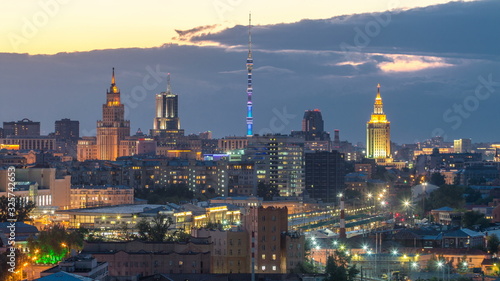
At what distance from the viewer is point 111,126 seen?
15512cm

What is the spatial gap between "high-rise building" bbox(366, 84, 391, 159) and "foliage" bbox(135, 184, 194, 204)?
85.0m

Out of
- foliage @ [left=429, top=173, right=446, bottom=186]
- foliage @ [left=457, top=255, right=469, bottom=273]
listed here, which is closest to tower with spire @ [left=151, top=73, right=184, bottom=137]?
foliage @ [left=429, top=173, right=446, bottom=186]

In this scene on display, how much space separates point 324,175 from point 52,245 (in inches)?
2457

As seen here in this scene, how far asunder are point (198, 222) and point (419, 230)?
1645 cm

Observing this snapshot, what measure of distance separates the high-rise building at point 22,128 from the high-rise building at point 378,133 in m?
44.7

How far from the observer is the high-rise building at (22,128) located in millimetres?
174625

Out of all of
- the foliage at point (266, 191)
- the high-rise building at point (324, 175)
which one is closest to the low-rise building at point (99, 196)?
the foliage at point (266, 191)

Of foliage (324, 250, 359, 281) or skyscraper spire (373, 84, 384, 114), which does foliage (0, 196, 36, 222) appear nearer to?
foliage (324, 250, 359, 281)

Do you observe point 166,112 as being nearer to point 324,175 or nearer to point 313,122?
point 313,122

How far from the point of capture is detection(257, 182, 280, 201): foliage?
10319 centimetres

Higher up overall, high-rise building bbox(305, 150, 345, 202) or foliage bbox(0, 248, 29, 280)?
high-rise building bbox(305, 150, 345, 202)

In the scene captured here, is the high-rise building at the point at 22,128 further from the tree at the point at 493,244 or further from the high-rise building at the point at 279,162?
the tree at the point at 493,244

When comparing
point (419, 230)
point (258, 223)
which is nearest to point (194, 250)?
point (258, 223)

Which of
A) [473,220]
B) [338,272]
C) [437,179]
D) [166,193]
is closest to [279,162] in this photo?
[166,193]
